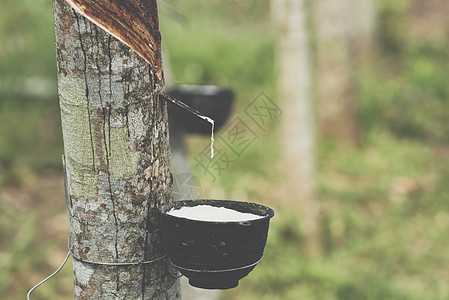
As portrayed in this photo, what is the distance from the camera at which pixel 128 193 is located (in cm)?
151

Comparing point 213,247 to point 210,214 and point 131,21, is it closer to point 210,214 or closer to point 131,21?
point 210,214

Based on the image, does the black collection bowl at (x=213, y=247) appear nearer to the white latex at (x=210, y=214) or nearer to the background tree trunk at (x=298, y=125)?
the white latex at (x=210, y=214)

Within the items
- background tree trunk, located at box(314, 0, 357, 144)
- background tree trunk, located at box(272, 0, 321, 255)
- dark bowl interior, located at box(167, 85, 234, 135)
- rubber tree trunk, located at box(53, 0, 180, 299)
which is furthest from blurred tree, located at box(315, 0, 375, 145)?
rubber tree trunk, located at box(53, 0, 180, 299)

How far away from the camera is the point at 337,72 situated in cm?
731

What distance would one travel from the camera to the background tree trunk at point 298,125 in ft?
16.3

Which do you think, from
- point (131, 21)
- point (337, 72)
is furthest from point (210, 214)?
point (337, 72)

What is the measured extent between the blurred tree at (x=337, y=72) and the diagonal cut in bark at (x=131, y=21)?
5841mm

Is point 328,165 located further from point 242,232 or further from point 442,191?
point 242,232

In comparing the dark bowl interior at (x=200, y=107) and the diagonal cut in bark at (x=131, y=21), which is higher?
the diagonal cut in bark at (x=131, y=21)

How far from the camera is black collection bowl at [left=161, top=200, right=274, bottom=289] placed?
1.45 metres

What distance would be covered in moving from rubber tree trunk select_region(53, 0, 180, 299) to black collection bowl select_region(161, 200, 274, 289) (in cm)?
9

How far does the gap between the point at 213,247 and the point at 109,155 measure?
1.20 ft

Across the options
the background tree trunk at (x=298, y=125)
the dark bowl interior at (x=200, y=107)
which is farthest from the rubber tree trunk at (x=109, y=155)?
the background tree trunk at (x=298, y=125)

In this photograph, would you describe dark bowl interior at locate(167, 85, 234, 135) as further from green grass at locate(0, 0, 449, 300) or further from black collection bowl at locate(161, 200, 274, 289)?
black collection bowl at locate(161, 200, 274, 289)
